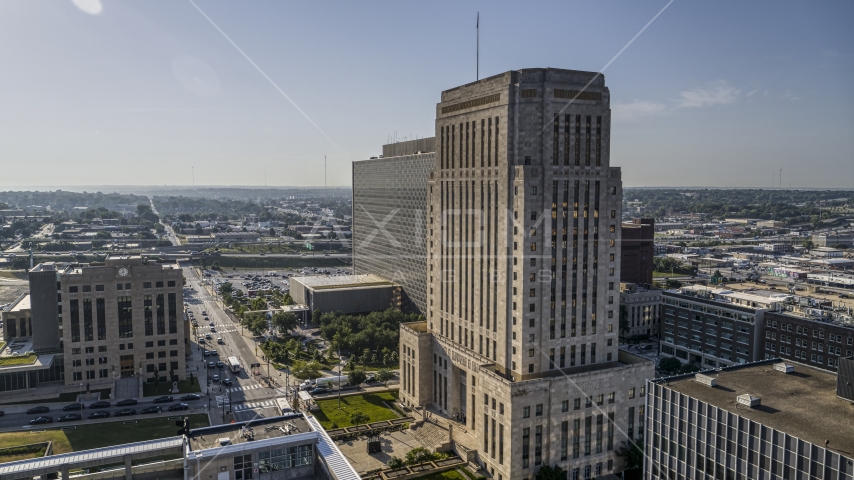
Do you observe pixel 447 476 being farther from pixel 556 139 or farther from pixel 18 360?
pixel 18 360

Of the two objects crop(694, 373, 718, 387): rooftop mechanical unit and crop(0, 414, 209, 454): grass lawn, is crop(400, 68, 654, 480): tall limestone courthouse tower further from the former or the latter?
crop(0, 414, 209, 454): grass lawn

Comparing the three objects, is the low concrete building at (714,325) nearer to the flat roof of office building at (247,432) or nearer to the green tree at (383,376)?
the green tree at (383,376)

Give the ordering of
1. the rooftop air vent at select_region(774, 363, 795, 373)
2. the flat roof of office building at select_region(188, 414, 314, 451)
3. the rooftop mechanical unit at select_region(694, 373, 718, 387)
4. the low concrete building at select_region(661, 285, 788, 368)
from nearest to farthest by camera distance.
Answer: the flat roof of office building at select_region(188, 414, 314, 451), the rooftop mechanical unit at select_region(694, 373, 718, 387), the rooftop air vent at select_region(774, 363, 795, 373), the low concrete building at select_region(661, 285, 788, 368)

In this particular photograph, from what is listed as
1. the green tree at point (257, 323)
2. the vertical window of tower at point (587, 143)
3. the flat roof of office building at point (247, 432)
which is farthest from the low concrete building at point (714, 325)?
the flat roof of office building at point (247, 432)

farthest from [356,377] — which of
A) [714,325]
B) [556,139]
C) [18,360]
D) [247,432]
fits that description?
[714,325]

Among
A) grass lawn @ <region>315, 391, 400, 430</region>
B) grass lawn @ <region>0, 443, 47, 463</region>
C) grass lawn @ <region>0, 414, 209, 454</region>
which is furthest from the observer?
grass lawn @ <region>315, 391, 400, 430</region>

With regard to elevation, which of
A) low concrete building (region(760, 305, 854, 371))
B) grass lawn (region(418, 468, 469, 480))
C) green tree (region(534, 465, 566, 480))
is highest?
low concrete building (region(760, 305, 854, 371))

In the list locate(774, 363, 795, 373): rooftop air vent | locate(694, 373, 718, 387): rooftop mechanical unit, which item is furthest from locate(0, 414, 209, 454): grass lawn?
locate(774, 363, 795, 373): rooftop air vent
